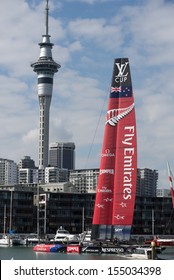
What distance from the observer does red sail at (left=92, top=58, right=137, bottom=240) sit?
2586 inches

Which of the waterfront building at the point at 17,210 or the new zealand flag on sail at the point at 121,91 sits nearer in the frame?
the new zealand flag on sail at the point at 121,91

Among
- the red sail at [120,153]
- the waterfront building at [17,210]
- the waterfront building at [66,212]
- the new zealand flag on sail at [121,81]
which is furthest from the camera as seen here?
the waterfront building at [66,212]

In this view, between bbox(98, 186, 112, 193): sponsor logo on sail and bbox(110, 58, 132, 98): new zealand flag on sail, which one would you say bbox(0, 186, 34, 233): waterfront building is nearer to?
bbox(98, 186, 112, 193): sponsor logo on sail

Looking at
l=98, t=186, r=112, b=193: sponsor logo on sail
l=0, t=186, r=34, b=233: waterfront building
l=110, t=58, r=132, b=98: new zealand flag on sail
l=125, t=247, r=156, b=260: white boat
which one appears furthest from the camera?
l=0, t=186, r=34, b=233: waterfront building

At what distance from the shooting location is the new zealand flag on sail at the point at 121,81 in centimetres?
6612

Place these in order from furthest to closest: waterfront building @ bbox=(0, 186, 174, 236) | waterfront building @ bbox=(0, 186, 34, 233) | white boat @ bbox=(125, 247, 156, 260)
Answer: waterfront building @ bbox=(0, 186, 174, 236) → waterfront building @ bbox=(0, 186, 34, 233) → white boat @ bbox=(125, 247, 156, 260)

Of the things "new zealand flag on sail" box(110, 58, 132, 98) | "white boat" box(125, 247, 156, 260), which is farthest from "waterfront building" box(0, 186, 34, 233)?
"new zealand flag on sail" box(110, 58, 132, 98)

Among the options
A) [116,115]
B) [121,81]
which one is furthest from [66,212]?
[121,81]

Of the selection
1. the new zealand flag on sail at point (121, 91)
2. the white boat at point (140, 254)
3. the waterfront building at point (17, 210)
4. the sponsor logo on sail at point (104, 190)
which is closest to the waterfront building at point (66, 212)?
the waterfront building at point (17, 210)

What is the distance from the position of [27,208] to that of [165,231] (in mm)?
39517

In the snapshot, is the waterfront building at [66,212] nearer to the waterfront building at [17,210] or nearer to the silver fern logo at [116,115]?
the waterfront building at [17,210]
